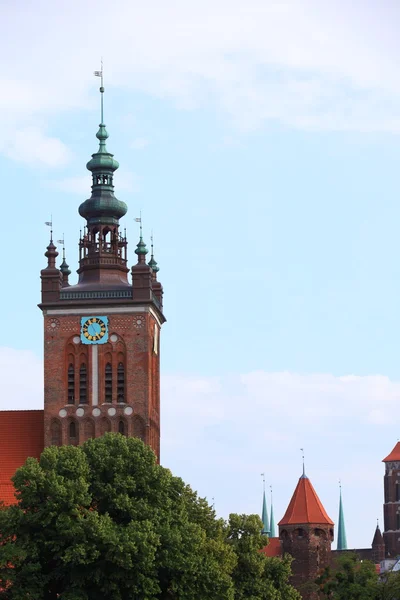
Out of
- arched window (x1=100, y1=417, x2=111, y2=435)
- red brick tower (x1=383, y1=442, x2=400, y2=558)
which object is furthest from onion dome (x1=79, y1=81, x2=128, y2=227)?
red brick tower (x1=383, y1=442, x2=400, y2=558)

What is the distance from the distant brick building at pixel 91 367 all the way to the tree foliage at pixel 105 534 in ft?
45.7

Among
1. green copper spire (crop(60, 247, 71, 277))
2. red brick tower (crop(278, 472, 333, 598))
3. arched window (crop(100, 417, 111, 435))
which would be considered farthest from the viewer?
red brick tower (crop(278, 472, 333, 598))

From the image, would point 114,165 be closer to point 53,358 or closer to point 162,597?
point 53,358

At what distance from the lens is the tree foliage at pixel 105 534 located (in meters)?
72.7

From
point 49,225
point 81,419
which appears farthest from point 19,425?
point 49,225

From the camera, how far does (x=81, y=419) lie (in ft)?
306

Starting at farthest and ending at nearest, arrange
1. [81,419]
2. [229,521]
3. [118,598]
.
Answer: [81,419]
[229,521]
[118,598]

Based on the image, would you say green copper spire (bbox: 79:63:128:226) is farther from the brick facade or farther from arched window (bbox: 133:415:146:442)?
arched window (bbox: 133:415:146:442)

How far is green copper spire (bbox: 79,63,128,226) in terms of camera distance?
96062 mm

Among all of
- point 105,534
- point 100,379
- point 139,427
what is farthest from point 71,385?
point 105,534

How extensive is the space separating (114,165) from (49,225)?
4.45 meters

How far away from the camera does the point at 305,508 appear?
143 m

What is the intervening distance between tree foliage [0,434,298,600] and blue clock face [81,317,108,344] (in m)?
15.5

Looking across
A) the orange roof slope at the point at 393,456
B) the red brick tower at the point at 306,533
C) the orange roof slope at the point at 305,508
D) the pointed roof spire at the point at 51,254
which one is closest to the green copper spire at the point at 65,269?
the pointed roof spire at the point at 51,254
